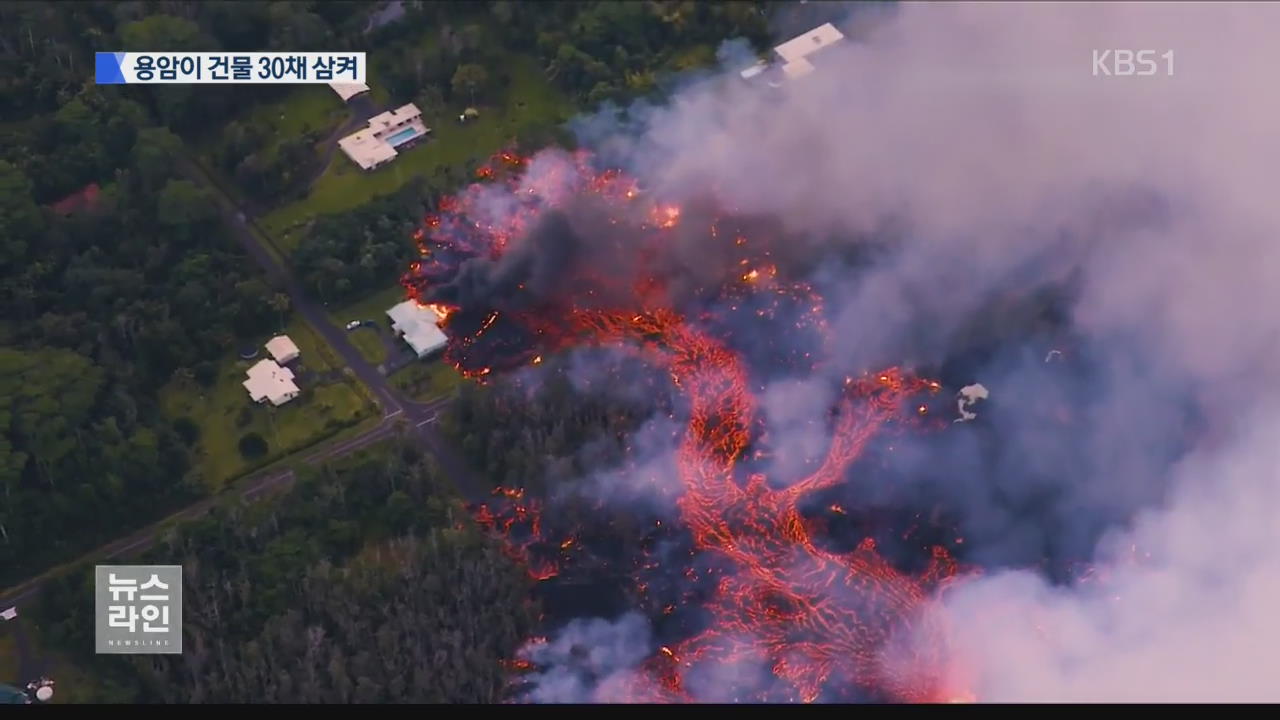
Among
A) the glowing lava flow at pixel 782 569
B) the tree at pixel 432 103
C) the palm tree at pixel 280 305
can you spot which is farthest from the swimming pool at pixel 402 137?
the glowing lava flow at pixel 782 569

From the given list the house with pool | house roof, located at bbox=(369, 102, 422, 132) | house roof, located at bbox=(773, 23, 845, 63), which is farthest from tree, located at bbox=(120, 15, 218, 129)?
house roof, located at bbox=(773, 23, 845, 63)

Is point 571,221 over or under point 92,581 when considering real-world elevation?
over

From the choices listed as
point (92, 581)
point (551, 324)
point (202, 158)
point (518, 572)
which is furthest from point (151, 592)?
point (202, 158)

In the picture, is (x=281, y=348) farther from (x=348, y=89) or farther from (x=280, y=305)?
(x=348, y=89)

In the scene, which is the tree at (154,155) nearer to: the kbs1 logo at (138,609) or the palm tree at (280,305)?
the palm tree at (280,305)

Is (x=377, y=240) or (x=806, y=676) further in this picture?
(x=377, y=240)

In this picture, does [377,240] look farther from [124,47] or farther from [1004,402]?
[1004,402]
